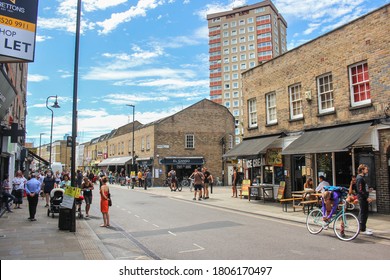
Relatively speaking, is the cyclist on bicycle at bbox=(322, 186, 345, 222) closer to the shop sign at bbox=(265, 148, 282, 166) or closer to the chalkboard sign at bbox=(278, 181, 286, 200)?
the chalkboard sign at bbox=(278, 181, 286, 200)

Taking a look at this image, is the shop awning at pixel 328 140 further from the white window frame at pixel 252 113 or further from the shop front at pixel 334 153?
the white window frame at pixel 252 113

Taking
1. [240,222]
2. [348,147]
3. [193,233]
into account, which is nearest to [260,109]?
[348,147]

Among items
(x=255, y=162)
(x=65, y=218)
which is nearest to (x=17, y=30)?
(x=65, y=218)

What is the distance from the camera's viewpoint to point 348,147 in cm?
1191

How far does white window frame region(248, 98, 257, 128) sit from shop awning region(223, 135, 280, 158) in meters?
1.06

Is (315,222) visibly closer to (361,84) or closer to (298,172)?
(361,84)

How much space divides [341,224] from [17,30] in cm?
936

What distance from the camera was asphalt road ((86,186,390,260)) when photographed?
7008mm

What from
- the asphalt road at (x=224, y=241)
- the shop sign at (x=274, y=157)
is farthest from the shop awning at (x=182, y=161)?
the asphalt road at (x=224, y=241)

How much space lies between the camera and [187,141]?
3984 cm

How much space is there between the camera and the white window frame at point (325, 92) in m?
14.9

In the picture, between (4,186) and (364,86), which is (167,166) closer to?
(4,186)

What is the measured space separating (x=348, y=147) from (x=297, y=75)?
5.97 m
